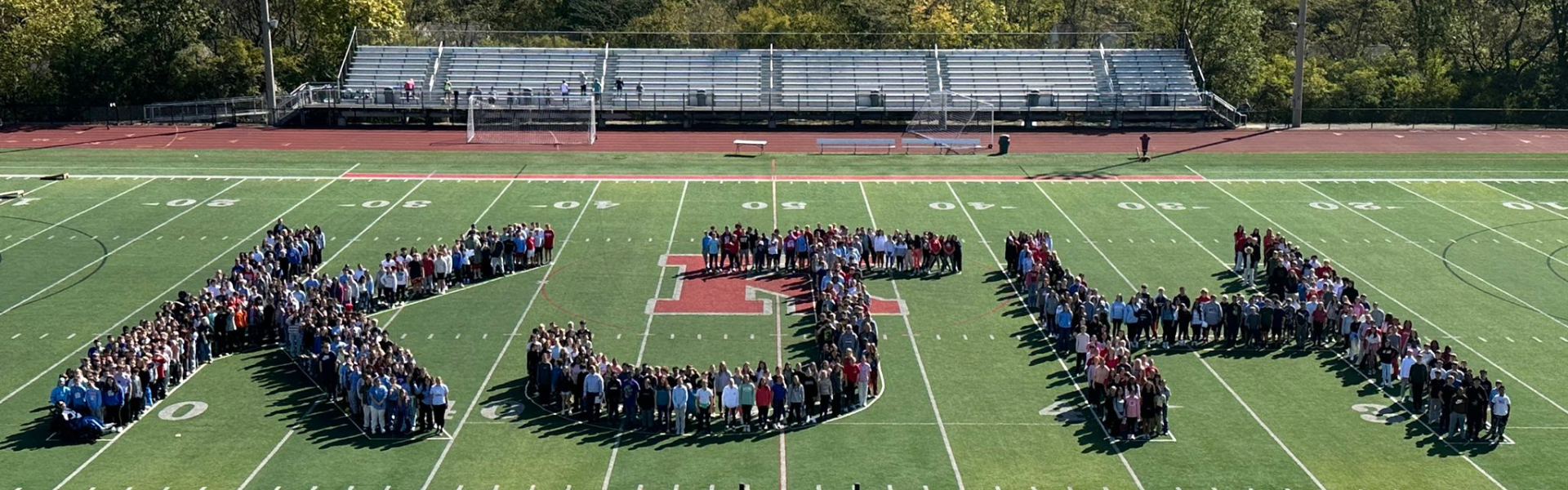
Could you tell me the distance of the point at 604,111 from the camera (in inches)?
2409

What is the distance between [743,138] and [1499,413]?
37711 millimetres

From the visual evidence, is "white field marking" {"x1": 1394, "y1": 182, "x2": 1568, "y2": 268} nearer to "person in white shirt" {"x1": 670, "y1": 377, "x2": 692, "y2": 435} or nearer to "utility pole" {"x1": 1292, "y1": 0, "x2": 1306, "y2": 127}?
"utility pole" {"x1": 1292, "y1": 0, "x2": 1306, "y2": 127}

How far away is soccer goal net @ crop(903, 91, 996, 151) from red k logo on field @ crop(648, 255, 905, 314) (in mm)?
21072

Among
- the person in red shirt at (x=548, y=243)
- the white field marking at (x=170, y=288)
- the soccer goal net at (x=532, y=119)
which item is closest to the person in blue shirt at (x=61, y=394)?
the white field marking at (x=170, y=288)

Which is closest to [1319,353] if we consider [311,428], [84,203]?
[311,428]

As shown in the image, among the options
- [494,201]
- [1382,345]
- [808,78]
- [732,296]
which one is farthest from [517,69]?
[1382,345]

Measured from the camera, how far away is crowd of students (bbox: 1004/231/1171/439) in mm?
22656

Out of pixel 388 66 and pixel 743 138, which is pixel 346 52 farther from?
pixel 743 138

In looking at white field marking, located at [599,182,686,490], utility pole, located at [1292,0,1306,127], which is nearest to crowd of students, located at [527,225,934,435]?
white field marking, located at [599,182,686,490]

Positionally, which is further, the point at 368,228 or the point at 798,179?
the point at 798,179

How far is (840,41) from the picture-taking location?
69.1 m

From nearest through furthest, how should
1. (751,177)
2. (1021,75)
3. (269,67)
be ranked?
1. (751,177)
2. (269,67)
3. (1021,75)

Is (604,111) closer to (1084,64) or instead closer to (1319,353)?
(1084,64)

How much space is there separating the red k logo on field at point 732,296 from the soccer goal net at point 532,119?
21.7m
